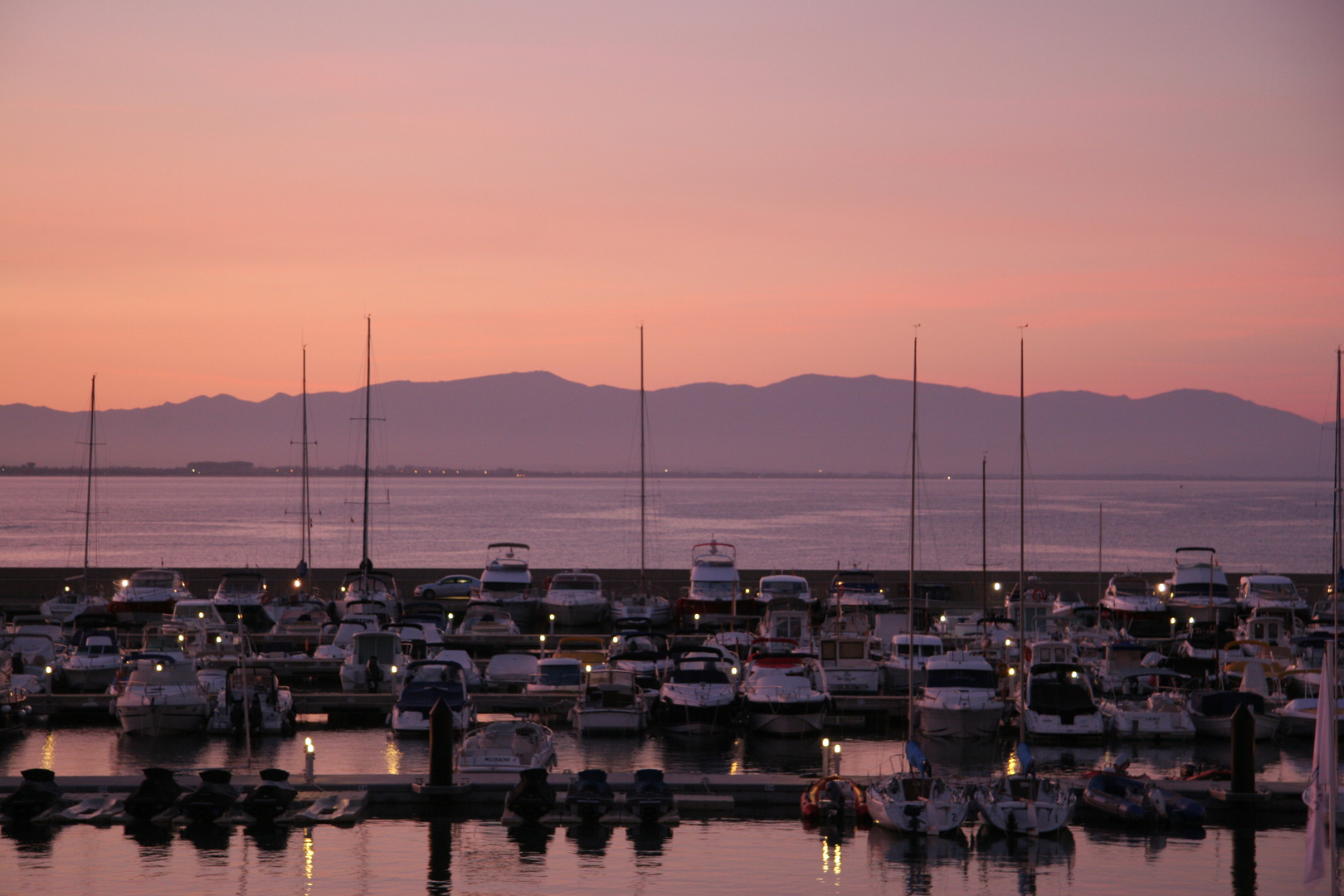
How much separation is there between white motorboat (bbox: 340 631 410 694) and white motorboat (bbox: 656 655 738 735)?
263 inches

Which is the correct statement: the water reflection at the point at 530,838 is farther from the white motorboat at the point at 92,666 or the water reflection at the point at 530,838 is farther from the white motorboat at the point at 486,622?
the white motorboat at the point at 486,622

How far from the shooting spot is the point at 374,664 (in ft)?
115

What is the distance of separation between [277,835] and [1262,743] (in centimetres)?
2118

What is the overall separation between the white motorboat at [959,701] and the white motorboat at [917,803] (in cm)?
693

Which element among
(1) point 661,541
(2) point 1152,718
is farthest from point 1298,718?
(1) point 661,541

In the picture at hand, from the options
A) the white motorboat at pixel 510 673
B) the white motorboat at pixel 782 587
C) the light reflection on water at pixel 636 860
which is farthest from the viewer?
the white motorboat at pixel 782 587

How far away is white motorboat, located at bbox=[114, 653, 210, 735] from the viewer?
101 feet

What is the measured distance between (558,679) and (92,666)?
11486mm

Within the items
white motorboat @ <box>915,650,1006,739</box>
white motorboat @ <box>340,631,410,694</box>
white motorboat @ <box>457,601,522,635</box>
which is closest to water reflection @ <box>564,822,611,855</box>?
white motorboat @ <box>915,650,1006,739</box>

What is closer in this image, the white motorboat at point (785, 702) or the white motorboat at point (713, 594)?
the white motorboat at point (785, 702)

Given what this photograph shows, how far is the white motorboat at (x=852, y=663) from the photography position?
35312mm

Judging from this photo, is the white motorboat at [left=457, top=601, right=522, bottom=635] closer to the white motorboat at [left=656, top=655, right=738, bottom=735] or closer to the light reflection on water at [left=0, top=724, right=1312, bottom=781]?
the light reflection on water at [left=0, top=724, right=1312, bottom=781]

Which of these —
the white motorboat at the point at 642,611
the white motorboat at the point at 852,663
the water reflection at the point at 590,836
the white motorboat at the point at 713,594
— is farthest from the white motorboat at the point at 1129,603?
the water reflection at the point at 590,836

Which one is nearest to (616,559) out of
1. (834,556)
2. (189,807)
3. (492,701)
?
(834,556)
